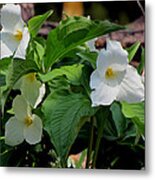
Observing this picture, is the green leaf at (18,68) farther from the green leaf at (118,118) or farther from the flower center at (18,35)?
the green leaf at (118,118)

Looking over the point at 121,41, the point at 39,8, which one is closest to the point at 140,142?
the point at 121,41

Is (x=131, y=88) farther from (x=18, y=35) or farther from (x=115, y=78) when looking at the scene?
(x=18, y=35)

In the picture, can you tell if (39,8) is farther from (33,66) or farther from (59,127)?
(59,127)

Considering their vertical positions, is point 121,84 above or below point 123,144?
above

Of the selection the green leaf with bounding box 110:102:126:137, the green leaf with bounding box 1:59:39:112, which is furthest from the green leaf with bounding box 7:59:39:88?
the green leaf with bounding box 110:102:126:137

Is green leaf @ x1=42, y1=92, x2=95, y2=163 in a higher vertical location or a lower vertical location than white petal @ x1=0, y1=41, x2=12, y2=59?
lower

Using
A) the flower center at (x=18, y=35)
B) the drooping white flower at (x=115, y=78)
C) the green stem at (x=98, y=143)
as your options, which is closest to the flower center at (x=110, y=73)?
the drooping white flower at (x=115, y=78)

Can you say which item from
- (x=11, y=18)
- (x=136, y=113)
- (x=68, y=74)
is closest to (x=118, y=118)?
(x=136, y=113)

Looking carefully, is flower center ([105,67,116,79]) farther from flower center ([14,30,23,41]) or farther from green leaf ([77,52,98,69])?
flower center ([14,30,23,41])
